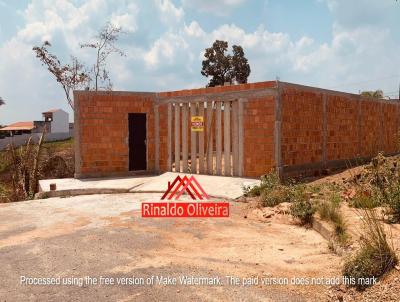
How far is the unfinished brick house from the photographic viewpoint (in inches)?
407

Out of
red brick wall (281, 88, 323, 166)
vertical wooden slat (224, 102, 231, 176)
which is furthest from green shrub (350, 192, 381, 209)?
vertical wooden slat (224, 102, 231, 176)

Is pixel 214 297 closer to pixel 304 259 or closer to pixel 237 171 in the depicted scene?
pixel 304 259

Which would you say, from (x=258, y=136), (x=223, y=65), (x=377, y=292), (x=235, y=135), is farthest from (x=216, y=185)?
(x=223, y=65)

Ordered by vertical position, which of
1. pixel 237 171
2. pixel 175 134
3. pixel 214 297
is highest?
pixel 175 134

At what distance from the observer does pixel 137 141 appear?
1245 centimetres

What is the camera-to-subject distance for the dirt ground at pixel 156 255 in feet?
12.5

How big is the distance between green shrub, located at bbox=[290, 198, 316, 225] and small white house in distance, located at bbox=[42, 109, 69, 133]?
50.4m

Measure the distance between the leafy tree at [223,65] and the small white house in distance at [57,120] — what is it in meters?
26.8

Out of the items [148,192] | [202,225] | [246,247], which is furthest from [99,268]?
[148,192]

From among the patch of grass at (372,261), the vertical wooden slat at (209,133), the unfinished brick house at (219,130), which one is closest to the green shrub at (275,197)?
the unfinished brick house at (219,130)

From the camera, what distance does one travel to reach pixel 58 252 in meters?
5.03

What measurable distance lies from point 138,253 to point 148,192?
4.90 m

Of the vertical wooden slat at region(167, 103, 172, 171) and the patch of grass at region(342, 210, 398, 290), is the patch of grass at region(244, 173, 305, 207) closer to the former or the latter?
the patch of grass at region(342, 210, 398, 290)

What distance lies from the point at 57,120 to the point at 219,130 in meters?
48.8
